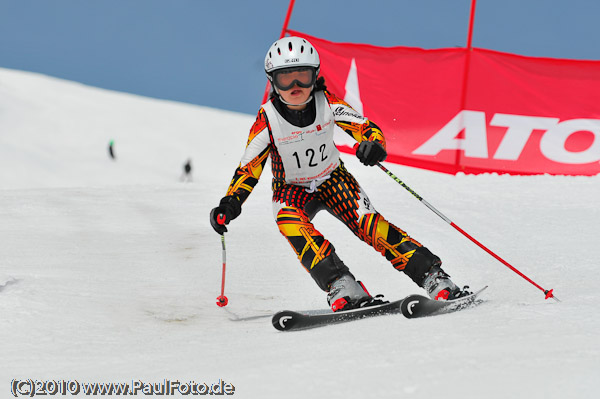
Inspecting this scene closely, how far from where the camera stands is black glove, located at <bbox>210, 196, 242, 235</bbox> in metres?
3.66

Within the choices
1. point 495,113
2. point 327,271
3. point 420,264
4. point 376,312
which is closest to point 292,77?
point 327,271

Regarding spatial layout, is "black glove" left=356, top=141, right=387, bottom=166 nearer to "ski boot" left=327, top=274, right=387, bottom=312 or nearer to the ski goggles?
the ski goggles

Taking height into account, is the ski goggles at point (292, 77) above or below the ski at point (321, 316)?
above

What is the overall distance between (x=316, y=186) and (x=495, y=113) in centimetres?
506

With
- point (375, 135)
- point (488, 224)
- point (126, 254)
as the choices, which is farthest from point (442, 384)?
point (488, 224)

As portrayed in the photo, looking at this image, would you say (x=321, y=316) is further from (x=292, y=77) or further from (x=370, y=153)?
(x=292, y=77)

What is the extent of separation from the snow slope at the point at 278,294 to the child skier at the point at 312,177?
18.3 inches

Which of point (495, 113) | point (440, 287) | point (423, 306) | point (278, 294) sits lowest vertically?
point (423, 306)

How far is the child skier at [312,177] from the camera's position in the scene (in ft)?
11.8

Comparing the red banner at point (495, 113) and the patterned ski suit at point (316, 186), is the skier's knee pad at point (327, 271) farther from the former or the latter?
the red banner at point (495, 113)

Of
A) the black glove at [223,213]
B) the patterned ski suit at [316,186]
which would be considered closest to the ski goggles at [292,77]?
the patterned ski suit at [316,186]

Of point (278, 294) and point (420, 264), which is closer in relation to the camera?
point (420, 264)

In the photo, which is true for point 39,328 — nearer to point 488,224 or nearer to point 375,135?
point 375,135

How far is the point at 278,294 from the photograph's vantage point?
A: 4.76 meters
